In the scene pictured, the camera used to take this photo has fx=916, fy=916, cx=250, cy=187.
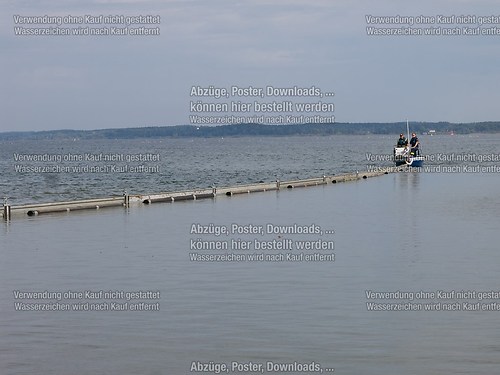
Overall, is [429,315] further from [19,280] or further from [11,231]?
[11,231]

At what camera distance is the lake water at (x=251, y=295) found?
14695 mm

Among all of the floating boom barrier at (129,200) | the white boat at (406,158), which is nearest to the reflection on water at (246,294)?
the floating boom barrier at (129,200)

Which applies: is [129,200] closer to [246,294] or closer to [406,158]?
[246,294]

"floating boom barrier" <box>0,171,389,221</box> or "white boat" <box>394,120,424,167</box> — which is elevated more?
"white boat" <box>394,120,424,167</box>

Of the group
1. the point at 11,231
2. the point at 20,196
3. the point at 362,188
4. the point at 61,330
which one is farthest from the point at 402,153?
the point at 61,330

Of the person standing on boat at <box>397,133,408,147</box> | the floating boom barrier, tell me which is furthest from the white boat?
the floating boom barrier

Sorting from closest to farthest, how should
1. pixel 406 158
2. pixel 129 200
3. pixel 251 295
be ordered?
pixel 251 295 < pixel 129 200 < pixel 406 158

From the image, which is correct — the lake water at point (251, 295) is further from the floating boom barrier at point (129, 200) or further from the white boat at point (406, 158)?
the white boat at point (406, 158)

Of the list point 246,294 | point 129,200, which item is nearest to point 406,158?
point 129,200

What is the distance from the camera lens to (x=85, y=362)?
1434cm

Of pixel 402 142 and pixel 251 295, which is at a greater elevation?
pixel 402 142

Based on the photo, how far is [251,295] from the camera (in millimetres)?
19703

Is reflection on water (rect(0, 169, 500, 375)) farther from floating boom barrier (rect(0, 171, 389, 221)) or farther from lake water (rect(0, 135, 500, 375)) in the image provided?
floating boom barrier (rect(0, 171, 389, 221))

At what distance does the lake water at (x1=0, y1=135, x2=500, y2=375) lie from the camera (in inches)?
579
